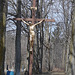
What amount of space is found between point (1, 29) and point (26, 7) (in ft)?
40.1

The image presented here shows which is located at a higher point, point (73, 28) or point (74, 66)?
point (73, 28)

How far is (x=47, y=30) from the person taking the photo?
32.2m

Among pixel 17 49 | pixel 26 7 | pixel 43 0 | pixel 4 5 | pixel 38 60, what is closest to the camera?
pixel 4 5

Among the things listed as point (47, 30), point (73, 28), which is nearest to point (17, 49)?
point (73, 28)

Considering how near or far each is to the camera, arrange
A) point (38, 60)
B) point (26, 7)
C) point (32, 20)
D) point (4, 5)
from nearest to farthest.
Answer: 1. point (32, 20)
2. point (4, 5)
3. point (26, 7)
4. point (38, 60)

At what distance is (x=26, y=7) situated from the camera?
23.3 meters

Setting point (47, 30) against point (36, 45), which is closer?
point (36, 45)

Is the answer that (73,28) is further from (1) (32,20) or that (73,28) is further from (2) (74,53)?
(1) (32,20)

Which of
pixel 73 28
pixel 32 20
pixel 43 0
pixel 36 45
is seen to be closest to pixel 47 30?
pixel 43 0

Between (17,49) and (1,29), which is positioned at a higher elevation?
(1,29)

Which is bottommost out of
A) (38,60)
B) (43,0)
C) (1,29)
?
(38,60)

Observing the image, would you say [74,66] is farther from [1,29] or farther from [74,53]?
[1,29]

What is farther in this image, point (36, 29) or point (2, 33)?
point (36, 29)

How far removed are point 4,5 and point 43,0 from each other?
1624 centimetres
